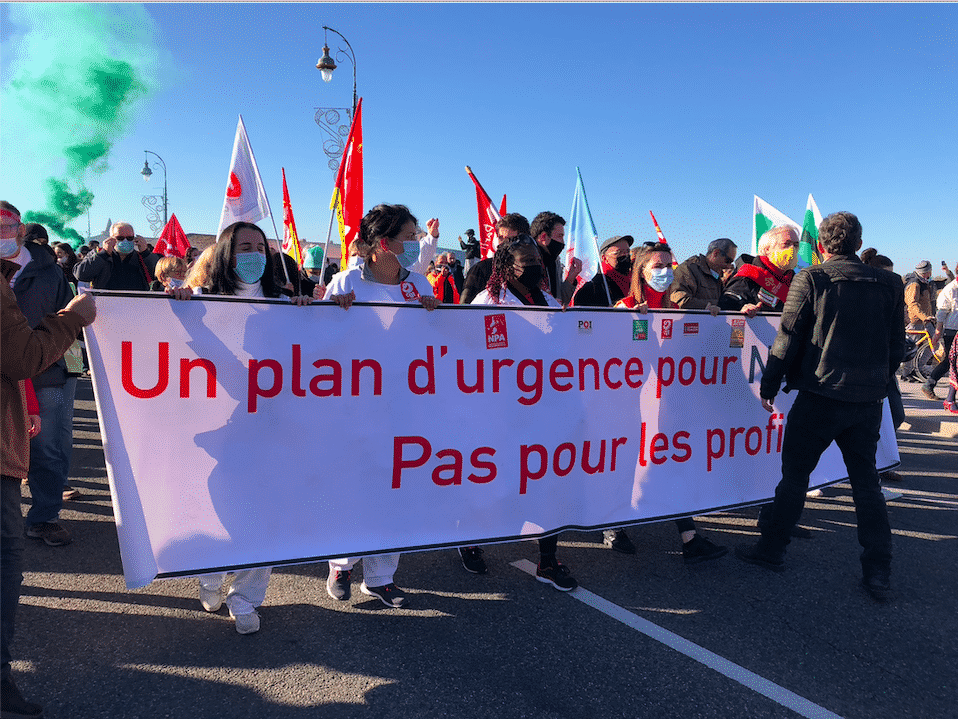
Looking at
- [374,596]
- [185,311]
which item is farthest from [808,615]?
[185,311]

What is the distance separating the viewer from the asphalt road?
8.45 feet

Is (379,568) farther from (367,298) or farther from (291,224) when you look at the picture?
(291,224)

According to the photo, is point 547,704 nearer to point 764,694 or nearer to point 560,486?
point 764,694

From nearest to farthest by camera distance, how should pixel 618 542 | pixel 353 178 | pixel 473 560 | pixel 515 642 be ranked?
1. pixel 515 642
2. pixel 473 560
3. pixel 618 542
4. pixel 353 178

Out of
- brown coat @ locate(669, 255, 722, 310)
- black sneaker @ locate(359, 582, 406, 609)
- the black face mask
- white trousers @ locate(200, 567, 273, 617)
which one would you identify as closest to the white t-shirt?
the black face mask

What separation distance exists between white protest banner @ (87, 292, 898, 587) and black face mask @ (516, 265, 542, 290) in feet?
0.88

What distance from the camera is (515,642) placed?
3.03 m

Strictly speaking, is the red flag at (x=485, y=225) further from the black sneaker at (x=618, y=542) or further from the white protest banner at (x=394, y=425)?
the black sneaker at (x=618, y=542)

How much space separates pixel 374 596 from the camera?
3533 millimetres

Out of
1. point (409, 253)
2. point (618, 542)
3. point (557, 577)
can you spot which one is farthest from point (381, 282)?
point (618, 542)

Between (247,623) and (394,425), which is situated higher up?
(394,425)

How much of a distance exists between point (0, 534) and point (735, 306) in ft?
14.7

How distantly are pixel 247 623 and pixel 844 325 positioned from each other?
3385 mm

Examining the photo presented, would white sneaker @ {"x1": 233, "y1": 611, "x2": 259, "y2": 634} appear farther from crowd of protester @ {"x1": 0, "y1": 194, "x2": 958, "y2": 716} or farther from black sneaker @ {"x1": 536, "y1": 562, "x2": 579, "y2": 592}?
black sneaker @ {"x1": 536, "y1": 562, "x2": 579, "y2": 592}
